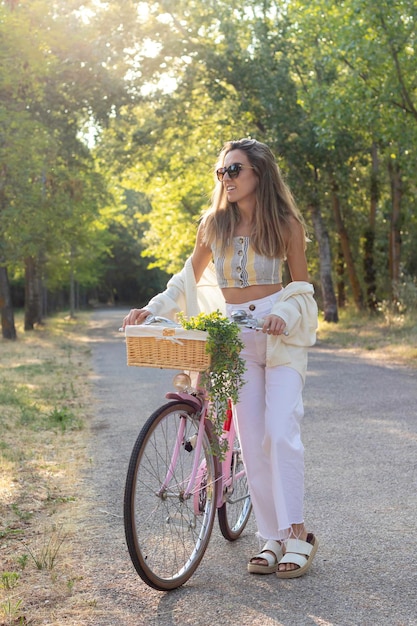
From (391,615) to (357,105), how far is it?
14.6 m

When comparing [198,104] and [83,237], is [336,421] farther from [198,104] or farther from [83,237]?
[83,237]

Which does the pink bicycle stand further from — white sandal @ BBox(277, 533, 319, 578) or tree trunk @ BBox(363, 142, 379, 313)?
tree trunk @ BBox(363, 142, 379, 313)

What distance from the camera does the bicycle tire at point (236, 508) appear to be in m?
4.80

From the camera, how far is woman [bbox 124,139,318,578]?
438 centimetres

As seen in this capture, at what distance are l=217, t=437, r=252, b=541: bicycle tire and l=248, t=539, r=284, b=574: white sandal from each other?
0.31 metres

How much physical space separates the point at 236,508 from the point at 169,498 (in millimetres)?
800

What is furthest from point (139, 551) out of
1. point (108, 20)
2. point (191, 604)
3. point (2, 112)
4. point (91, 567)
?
point (108, 20)

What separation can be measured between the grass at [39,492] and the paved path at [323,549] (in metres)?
0.16

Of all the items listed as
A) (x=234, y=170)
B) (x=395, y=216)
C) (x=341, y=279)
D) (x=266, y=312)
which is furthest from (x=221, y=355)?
(x=341, y=279)

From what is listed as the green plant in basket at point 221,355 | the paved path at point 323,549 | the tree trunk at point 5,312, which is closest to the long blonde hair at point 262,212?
the green plant in basket at point 221,355

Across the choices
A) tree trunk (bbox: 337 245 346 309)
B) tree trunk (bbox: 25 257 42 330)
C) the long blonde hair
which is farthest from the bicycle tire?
tree trunk (bbox: 337 245 346 309)

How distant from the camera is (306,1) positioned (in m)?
20.4

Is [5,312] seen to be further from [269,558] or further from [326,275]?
[269,558]

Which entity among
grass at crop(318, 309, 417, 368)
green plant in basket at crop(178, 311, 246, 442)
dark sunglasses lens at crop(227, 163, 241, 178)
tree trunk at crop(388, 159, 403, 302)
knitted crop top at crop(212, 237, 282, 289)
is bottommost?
grass at crop(318, 309, 417, 368)
